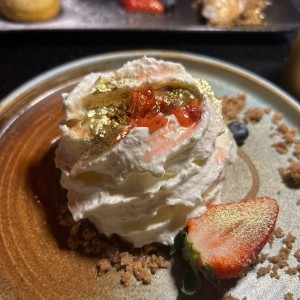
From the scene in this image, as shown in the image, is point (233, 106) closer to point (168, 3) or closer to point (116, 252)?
point (116, 252)

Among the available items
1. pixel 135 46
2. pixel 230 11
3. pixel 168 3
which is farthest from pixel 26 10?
pixel 230 11

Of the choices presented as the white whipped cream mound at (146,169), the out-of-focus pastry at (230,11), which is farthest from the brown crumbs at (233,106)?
the out-of-focus pastry at (230,11)

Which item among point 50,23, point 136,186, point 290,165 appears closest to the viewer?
point 136,186

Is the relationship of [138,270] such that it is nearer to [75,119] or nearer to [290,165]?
[75,119]

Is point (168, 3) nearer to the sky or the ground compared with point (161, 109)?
nearer to the ground

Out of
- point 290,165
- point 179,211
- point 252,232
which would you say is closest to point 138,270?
point 179,211

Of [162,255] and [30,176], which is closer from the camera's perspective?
[162,255]

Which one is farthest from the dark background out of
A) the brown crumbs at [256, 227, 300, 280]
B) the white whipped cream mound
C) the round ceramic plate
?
the brown crumbs at [256, 227, 300, 280]
